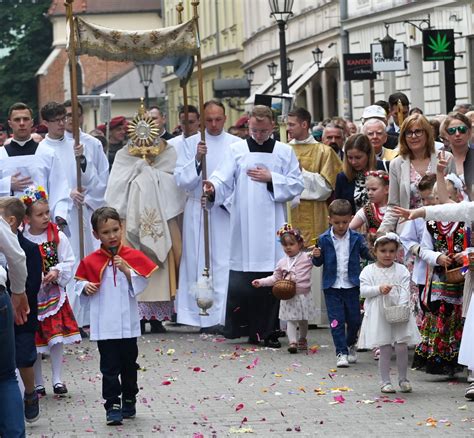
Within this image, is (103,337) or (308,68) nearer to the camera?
(103,337)

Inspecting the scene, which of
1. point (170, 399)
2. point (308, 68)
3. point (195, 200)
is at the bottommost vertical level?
point (170, 399)

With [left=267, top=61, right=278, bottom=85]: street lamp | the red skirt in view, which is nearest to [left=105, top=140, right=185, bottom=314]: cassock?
the red skirt

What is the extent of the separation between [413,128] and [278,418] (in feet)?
10.5

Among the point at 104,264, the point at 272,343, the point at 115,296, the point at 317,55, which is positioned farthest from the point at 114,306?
the point at 317,55

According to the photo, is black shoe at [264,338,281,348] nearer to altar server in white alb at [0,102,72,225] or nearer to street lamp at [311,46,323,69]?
altar server in white alb at [0,102,72,225]

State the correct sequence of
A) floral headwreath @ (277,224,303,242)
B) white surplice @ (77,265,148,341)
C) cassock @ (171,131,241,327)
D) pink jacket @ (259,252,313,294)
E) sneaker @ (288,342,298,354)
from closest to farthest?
white surplice @ (77,265,148,341) → sneaker @ (288,342,298,354) → pink jacket @ (259,252,313,294) → floral headwreath @ (277,224,303,242) → cassock @ (171,131,241,327)

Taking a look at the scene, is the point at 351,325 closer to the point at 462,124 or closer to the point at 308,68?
the point at 462,124

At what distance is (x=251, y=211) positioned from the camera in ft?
48.8

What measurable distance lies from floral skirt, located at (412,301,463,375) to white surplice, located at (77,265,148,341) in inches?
94.3

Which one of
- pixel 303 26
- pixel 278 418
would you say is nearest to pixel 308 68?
pixel 303 26

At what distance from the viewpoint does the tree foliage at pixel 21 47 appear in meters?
88.3

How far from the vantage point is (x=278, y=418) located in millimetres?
9984

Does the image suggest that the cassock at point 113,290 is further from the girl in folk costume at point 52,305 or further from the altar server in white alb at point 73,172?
the altar server in white alb at point 73,172

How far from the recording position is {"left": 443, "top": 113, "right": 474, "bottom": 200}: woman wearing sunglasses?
11.6 metres
